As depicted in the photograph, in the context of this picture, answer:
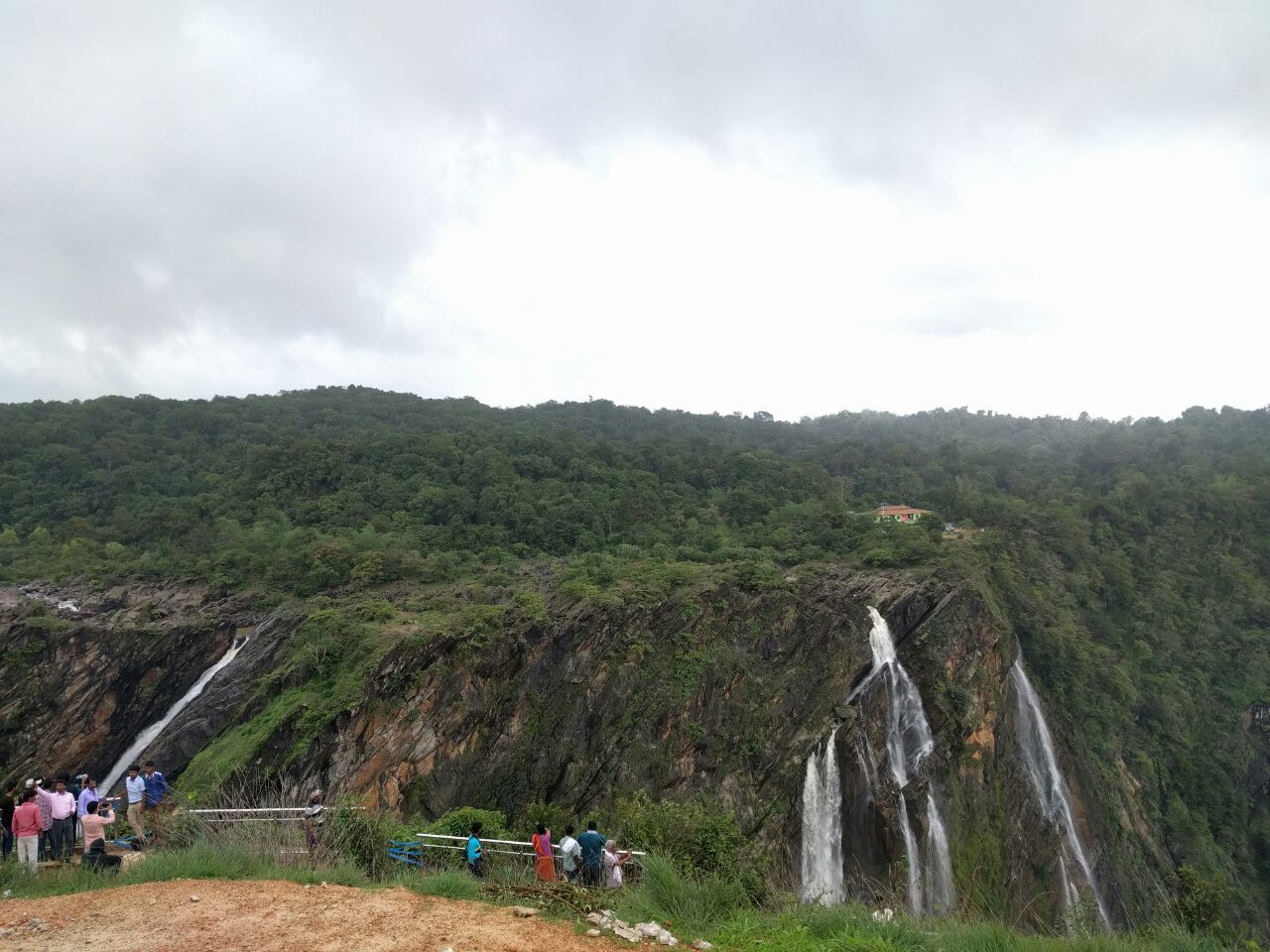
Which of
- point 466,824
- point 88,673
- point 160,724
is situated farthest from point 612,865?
point 88,673

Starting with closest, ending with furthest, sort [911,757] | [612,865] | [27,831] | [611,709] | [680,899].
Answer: [680,899]
[27,831]
[612,865]
[611,709]
[911,757]

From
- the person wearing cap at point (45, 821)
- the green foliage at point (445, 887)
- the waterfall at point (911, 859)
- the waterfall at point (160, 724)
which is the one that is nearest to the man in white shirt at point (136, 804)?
the person wearing cap at point (45, 821)

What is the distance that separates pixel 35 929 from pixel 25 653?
2074 cm

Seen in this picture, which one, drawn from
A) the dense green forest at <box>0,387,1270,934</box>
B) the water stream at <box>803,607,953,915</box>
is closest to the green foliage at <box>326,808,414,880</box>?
Answer: the water stream at <box>803,607,953,915</box>

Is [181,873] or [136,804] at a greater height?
[136,804]

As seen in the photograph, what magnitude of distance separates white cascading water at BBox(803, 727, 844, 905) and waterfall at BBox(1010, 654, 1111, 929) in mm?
8642

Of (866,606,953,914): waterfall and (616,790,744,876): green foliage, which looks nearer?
(616,790,744,876): green foliage

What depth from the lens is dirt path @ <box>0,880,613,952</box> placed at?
6227mm

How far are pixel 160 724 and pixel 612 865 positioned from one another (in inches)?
772

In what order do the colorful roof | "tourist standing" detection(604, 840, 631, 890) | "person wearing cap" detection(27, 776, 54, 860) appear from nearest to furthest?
1. "tourist standing" detection(604, 840, 631, 890)
2. "person wearing cap" detection(27, 776, 54, 860)
3. the colorful roof

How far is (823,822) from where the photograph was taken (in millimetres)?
21578

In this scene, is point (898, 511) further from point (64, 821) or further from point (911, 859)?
point (64, 821)

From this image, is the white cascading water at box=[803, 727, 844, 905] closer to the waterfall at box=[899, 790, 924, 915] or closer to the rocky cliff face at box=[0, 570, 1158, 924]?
the rocky cliff face at box=[0, 570, 1158, 924]

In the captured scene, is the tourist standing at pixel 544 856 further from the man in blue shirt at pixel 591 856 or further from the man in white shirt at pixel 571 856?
the man in blue shirt at pixel 591 856
